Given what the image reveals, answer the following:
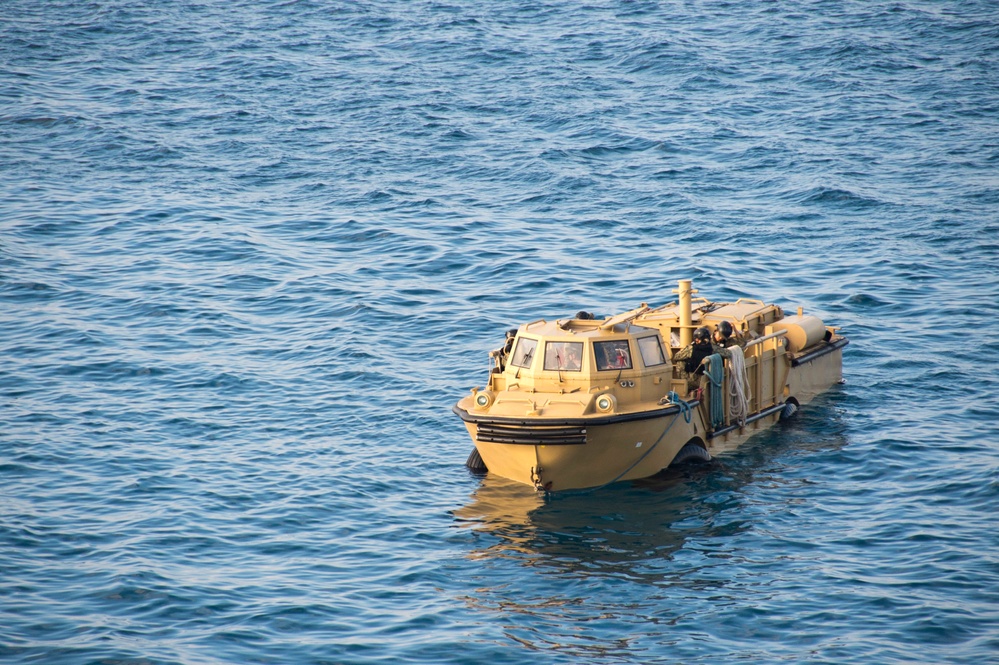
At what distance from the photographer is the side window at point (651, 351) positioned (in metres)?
21.8

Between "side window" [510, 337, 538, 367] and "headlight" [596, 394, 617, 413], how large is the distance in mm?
1881

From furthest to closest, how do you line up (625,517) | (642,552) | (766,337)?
(766,337) → (625,517) → (642,552)

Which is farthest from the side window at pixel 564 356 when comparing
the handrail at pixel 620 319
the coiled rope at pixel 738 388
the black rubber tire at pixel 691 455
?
the coiled rope at pixel 738 388

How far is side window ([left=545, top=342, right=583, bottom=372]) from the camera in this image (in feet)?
70.4

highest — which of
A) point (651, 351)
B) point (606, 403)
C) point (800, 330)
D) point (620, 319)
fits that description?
point (620, 319)

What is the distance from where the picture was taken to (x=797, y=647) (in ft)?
52.5

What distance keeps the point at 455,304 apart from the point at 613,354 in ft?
34.6

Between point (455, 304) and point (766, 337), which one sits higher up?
point (766, 337)

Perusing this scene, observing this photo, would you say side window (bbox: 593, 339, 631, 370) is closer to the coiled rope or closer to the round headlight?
the round headlight

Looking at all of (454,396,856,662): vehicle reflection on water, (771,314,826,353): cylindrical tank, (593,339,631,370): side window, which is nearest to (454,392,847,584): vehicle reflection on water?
(454,396,856,662): vehicle reflection on water

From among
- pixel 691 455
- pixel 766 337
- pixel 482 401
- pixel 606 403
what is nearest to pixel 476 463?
pixel 482 401

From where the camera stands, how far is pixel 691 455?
867 inches

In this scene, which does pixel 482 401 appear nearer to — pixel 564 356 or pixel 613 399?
pixel 564 356

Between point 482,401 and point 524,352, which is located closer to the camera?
point 482,401
